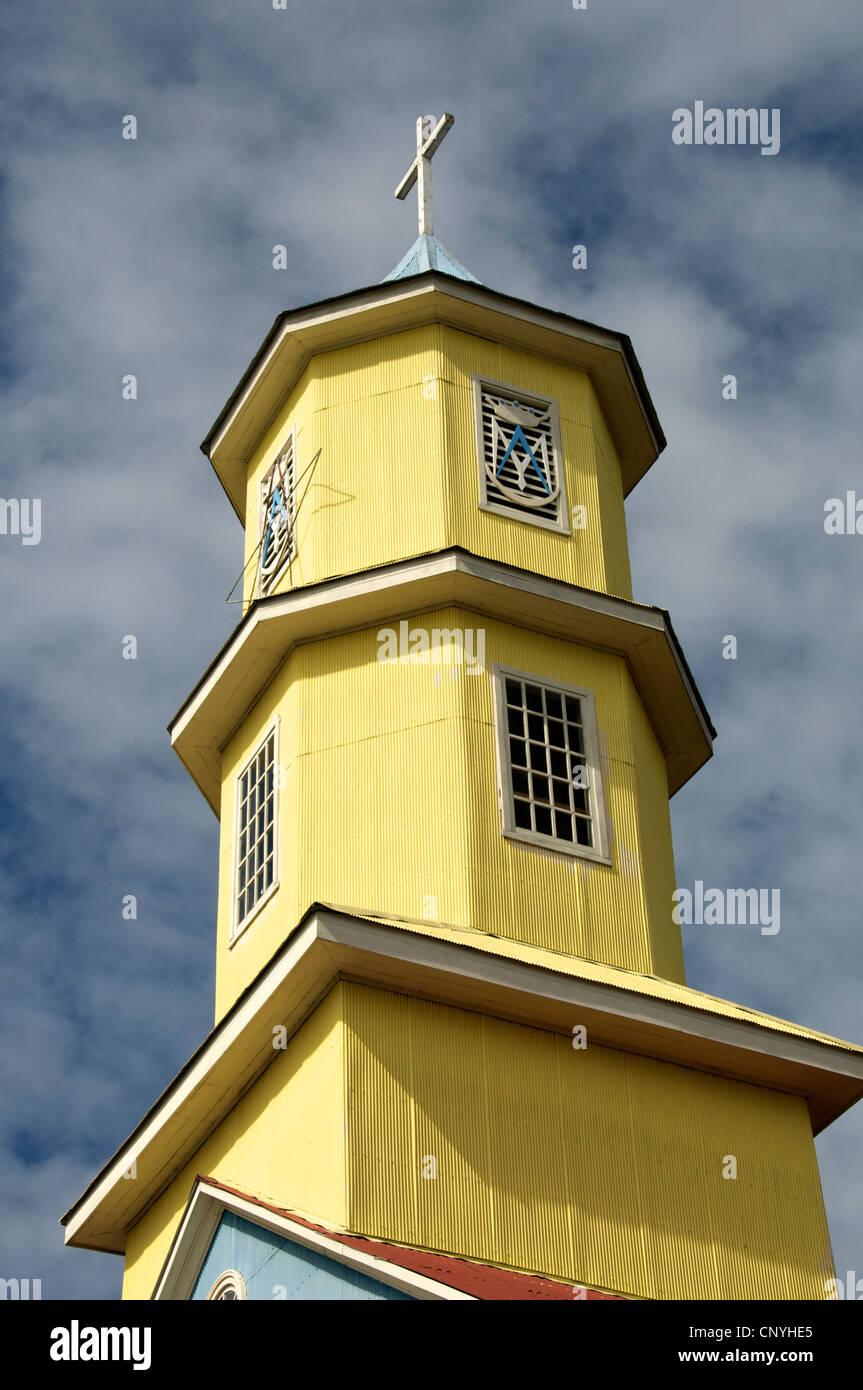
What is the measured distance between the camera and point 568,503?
23328mm

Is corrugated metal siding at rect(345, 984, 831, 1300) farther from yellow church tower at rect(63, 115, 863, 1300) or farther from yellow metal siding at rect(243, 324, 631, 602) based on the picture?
yellow metal siding at rect(243, 324, 631, 602)

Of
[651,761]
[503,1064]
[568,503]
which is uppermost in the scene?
[568,503]

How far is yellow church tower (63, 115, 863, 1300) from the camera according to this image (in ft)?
57.1

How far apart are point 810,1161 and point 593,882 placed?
3.25 m

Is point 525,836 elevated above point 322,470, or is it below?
below

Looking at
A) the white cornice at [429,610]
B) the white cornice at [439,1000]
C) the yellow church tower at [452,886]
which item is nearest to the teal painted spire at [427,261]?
the yellow church tower at [452,886]

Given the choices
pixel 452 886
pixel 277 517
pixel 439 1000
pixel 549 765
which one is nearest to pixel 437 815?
pixel 452 886

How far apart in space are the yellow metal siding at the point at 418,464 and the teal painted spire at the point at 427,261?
5.90 feet

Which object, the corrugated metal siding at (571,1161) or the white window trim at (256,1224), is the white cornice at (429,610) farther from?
the white window trim at (256,1224)

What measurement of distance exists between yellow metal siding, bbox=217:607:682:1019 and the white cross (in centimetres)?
745

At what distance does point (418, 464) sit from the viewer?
22.8m

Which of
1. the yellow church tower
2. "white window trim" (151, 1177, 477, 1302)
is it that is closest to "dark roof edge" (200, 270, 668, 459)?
the yellow church tower
